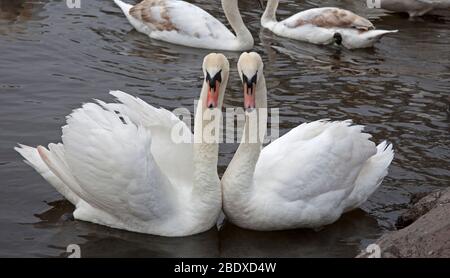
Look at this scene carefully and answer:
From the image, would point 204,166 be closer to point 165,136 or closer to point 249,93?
point 165,136

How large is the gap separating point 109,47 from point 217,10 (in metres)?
3.05

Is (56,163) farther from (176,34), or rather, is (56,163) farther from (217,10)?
(217,10)

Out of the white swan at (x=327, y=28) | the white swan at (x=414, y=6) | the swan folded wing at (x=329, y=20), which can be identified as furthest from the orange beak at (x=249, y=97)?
the white swan at (x=414, y=6)

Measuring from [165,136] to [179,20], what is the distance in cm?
563

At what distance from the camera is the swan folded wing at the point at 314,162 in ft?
23.8

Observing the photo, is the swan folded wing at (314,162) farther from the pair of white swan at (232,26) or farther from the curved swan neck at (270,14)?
the curved swan neck at (270,14)

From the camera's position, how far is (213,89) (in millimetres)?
7043

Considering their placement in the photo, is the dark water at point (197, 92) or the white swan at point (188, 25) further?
the white swan at point (188, 25)

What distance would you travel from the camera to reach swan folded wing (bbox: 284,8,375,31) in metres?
13.3

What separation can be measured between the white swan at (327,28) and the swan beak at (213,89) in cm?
625

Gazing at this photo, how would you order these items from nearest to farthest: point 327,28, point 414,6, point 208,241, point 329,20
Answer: point 208,241 → point 327,28 → point 329,20 → point 414,6

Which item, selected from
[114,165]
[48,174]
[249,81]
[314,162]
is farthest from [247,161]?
[48,174]
